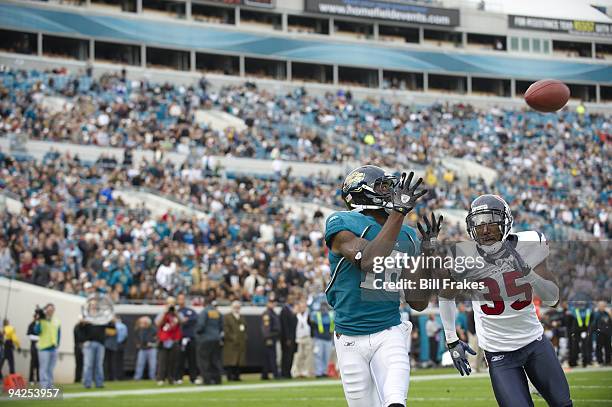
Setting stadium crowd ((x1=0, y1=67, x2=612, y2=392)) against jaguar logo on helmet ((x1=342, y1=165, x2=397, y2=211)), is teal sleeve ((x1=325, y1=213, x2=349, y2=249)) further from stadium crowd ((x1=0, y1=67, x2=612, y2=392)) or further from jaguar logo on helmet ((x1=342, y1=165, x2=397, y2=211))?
stadium crowd ((x1=0, y1=67, x2=612, y2=392))

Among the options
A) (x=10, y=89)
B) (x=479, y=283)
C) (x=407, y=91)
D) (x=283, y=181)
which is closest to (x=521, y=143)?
(x=407, y=91)

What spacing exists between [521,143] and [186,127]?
554 inches

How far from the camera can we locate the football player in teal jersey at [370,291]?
209 inches

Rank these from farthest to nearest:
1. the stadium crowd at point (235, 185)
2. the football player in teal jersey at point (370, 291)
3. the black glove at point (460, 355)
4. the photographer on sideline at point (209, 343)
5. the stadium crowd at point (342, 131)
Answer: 1. the stadium crowd at point (342, 131)
2. the stadium crowd at point (235, 185)
3. the photographer on sideline at point (209, 343)
4. the black glove at point (460, 355)
5. the football player in teal jersey at point (370, 291)

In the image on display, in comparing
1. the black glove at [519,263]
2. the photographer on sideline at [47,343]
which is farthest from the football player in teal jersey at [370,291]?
the photographer on sideline at [47,343]

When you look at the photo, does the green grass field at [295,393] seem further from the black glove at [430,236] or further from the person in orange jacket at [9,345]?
the black glove at [430,236]

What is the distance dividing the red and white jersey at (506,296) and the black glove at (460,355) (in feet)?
0.71

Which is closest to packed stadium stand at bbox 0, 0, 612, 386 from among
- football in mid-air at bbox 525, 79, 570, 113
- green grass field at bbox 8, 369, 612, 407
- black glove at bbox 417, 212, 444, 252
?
green grass field at bbox 8, 369, 612, 407

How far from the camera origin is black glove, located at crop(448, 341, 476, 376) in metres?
5.79

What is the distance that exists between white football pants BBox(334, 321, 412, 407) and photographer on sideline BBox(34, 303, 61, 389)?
10163 millimetres

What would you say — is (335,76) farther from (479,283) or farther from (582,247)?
(479,283)

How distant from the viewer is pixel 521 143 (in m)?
38.4

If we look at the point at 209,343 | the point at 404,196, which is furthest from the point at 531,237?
the point at 209,343

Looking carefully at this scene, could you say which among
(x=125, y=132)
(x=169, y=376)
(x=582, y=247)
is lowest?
(x=169, y=376)
